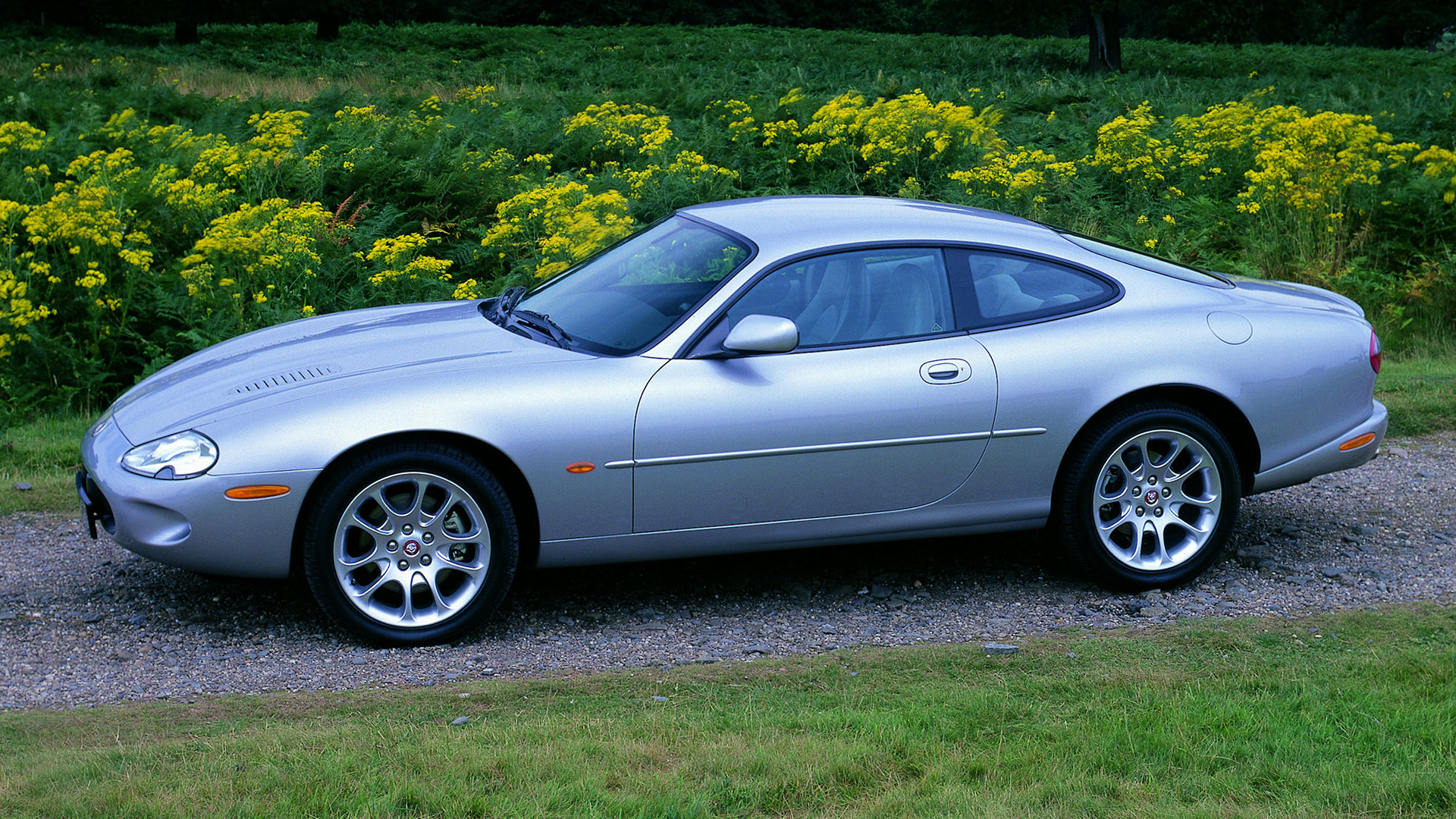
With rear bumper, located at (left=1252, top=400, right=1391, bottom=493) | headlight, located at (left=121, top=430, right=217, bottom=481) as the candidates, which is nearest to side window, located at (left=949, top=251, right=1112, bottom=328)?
rear bumper, located at (left=1252, top=400, right=1391, bottom=493)

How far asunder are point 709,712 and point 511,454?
3.88ft

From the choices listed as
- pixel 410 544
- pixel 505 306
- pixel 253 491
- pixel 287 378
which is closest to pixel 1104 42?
pixel 505 306

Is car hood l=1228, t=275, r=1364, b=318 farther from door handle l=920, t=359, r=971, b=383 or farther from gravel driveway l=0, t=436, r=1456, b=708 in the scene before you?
door handle l=920, t=359, r=971, b=383

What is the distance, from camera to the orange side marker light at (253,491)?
13.3 feet

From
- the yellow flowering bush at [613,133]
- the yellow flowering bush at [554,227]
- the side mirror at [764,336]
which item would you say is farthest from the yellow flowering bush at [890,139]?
the side mirror at [764,336]

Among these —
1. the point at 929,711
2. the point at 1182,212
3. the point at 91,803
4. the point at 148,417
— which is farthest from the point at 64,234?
the point at 1182,212

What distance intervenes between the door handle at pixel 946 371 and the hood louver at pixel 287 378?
2094mm

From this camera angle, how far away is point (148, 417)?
14.3 ft

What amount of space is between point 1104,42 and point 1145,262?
30.0 metres

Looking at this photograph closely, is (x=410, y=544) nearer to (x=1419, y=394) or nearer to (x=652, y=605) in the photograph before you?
(x=652, y=605)

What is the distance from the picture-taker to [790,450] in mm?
4430

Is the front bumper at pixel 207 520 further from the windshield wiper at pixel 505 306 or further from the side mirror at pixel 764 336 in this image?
the side mirror at pixel 764 336

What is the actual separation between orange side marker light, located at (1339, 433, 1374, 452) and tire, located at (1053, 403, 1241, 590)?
19.0 inches

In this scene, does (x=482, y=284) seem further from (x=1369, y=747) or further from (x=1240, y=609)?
(x=1369, y=747)
